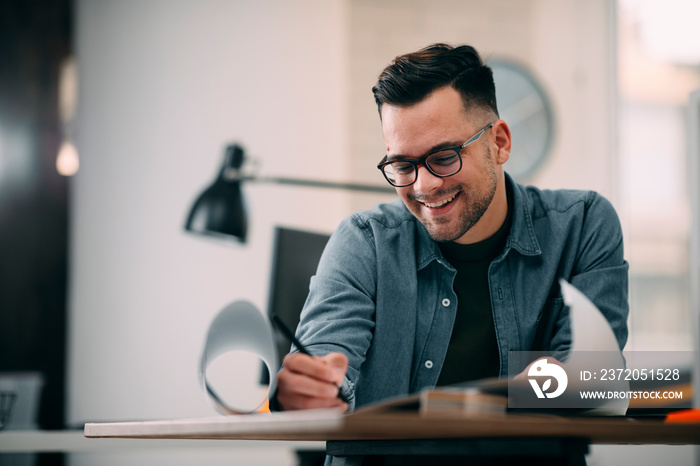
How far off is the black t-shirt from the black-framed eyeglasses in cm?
18

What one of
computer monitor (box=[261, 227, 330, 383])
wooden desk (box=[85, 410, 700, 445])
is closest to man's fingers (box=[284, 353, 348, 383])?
wooden desk (box=[85, 410, 700, 445])

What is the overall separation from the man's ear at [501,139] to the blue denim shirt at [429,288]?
0.37 feet

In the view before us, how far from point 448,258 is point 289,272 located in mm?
690

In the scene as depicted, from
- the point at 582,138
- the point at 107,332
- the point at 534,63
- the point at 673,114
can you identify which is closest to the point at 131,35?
the point at 107,332

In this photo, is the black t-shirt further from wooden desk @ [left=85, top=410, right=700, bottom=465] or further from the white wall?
the white wall

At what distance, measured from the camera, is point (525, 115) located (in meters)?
3.20

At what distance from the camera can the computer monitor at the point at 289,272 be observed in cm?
191

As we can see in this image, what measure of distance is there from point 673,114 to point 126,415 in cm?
286

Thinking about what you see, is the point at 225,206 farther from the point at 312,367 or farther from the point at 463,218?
the point at 312,367

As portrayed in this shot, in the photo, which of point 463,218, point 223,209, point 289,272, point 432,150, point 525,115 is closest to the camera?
point 432,150

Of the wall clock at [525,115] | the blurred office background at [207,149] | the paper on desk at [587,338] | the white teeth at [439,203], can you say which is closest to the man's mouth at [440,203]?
the white teeth at [439,203]

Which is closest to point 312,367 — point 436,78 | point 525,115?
point 436,78

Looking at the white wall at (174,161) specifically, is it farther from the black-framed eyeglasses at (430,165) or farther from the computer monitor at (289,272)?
the black-framed eyeglasses at (430,165)

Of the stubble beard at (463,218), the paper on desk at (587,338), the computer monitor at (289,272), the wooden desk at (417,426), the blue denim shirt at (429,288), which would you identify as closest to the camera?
the wooden desk at (417,426)
